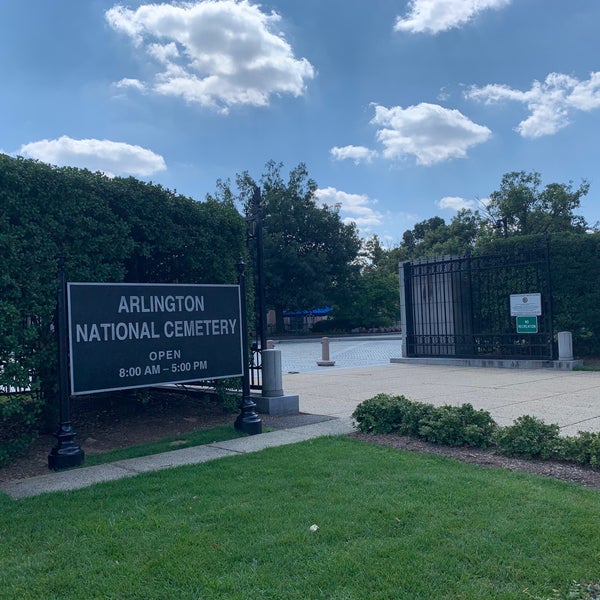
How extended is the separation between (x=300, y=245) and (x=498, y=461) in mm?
37851

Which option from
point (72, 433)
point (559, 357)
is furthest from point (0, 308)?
point (559, 357)

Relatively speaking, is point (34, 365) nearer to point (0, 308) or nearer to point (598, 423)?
point (0, 308)

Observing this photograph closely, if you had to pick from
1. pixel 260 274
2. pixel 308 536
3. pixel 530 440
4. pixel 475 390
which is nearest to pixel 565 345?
pixel 475 390

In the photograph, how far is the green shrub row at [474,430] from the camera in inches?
221

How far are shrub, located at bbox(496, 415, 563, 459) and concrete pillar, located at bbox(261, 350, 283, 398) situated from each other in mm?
3831

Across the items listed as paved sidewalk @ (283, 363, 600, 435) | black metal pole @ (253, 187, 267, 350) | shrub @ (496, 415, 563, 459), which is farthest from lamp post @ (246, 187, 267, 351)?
shrub @ (496, 415, 563, 459)

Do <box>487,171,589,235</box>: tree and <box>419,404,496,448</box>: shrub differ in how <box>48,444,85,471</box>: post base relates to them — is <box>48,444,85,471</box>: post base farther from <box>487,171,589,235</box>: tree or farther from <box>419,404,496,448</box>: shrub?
<box>487,171,589,235</box>: tree

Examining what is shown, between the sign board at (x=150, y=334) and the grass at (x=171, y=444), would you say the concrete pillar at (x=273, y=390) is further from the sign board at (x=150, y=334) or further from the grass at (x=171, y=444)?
the sign board at (x=150, y=334)

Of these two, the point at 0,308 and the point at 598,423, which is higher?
the point at 0,308

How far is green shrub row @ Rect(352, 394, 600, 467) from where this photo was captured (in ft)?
18.4

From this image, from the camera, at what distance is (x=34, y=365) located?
6301 millimetres

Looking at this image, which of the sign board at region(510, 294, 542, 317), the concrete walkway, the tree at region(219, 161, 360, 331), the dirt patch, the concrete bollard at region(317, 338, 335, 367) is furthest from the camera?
the tree at region(219, 161, 360, 331)

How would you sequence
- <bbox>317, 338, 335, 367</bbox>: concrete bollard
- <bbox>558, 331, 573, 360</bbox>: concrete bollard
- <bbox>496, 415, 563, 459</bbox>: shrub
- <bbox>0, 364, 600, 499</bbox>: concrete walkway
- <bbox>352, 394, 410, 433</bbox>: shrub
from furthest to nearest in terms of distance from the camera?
1. <bbox>317, 338, 335, 367</bbox>: concrete bollard
2. <bbox>558, 331, 573, 360</bbox>: concrete bollard
3. <bbox>352, 394, 410, 433</bbox>: shrub
4. <bbox>0, 364, 600, 499</bbox>: concrete walkway
5. <bbox>496, 415, 563, 459</bbox>: shrub

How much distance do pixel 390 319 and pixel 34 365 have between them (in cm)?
4127
